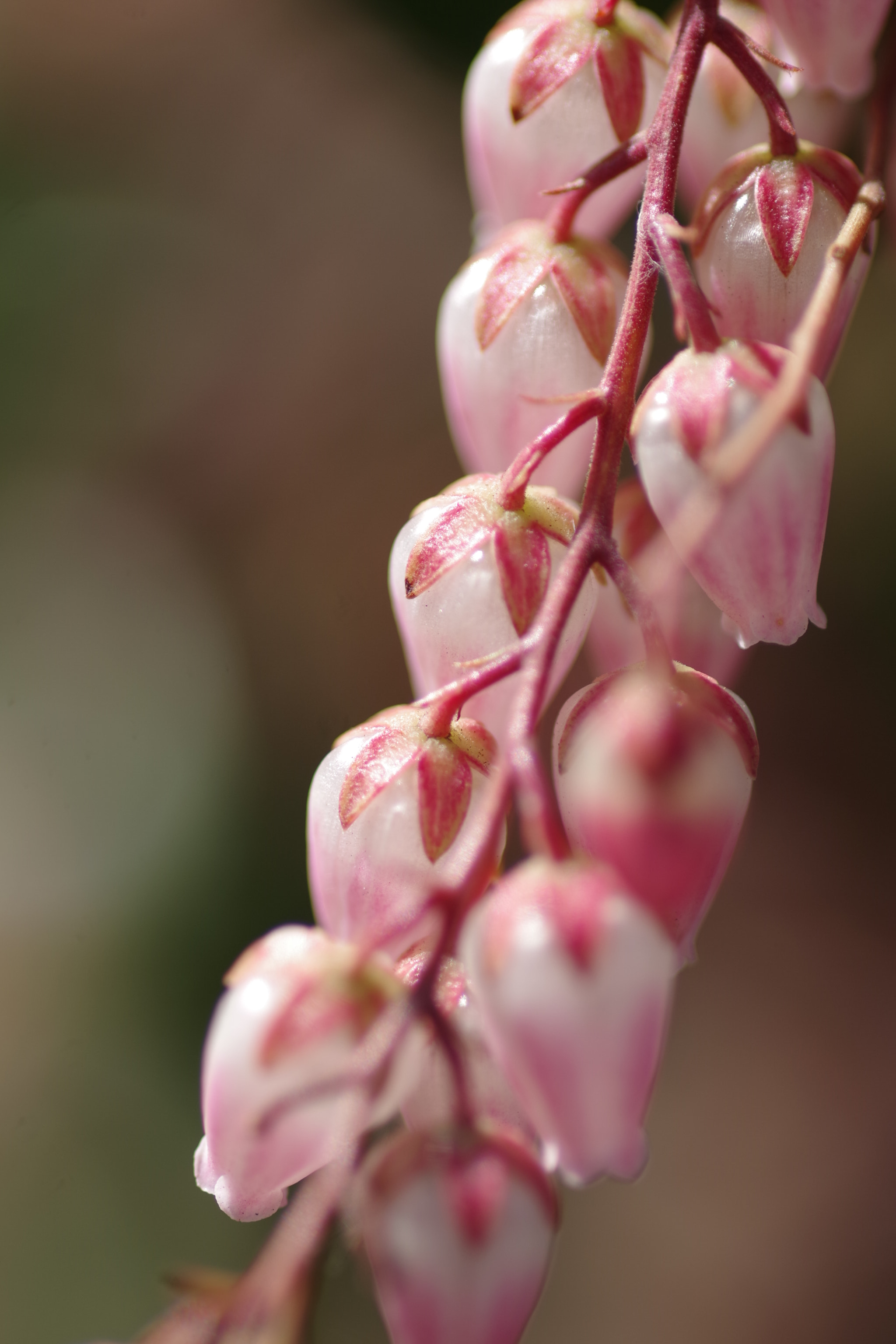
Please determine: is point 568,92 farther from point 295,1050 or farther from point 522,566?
point 295,1050

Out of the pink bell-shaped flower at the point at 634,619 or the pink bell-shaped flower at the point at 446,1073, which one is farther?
the pink bell-shaped flower at the point at 634,619

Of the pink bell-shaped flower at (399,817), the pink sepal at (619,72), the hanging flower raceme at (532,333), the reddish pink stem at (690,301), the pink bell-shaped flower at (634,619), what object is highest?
the pink sepal at (619,72)

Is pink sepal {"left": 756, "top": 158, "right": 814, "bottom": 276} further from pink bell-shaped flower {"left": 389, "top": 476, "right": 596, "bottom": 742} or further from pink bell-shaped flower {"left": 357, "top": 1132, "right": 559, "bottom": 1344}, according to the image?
pink bell-shaped flower {"left": 357, "top": 1132, "right": 559, "bottom": 1344}

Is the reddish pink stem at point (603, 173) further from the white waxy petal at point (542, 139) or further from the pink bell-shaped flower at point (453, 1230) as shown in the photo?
the pink bell-shaped flower at point (453, 1230)

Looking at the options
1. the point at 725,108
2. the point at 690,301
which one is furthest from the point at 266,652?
the point at 690,301

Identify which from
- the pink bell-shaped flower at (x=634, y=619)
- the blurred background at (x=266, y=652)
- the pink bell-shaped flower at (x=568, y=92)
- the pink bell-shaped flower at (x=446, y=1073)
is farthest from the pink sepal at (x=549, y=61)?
the blurred background at (x=266, y=652)

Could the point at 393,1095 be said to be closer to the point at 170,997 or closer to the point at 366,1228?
the point at 366,1228

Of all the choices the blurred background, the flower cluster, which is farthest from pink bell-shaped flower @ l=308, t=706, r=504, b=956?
the blurred background
